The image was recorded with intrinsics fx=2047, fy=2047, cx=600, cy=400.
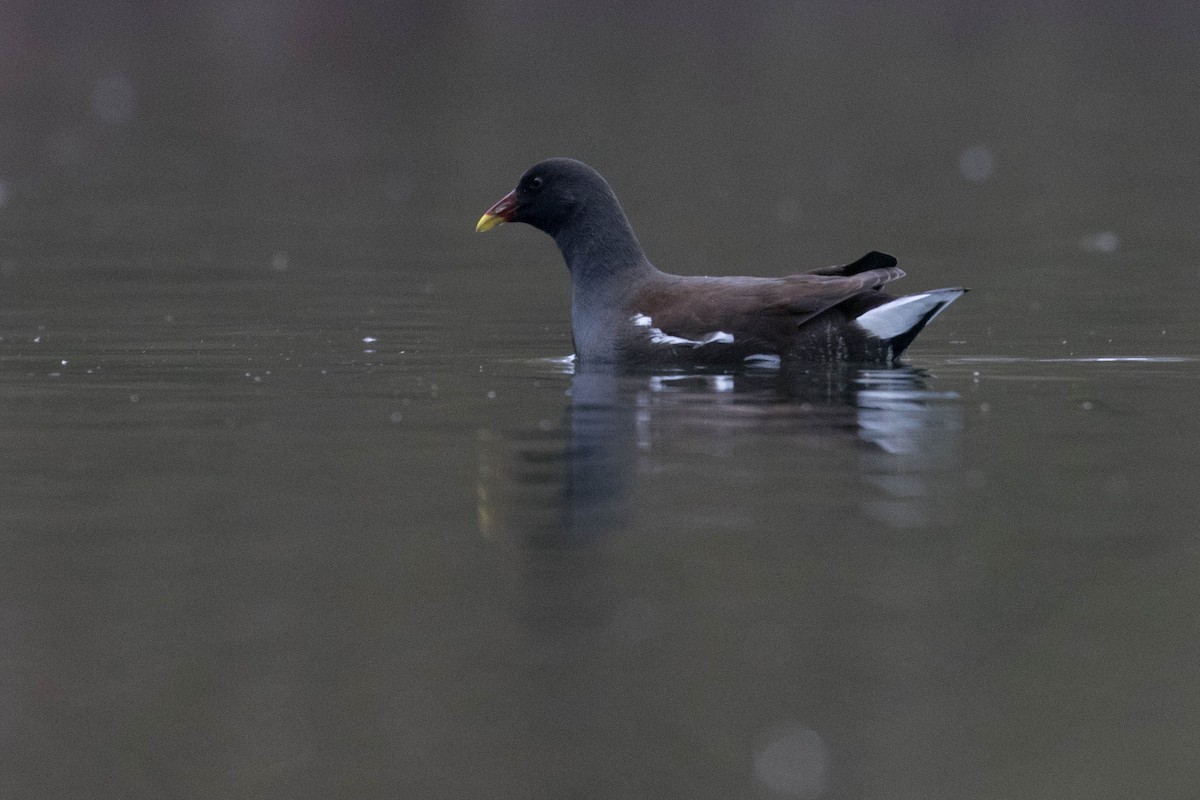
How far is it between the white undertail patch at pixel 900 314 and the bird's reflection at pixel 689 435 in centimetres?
25

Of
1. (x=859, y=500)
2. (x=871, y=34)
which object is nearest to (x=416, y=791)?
(x=859, y=500)

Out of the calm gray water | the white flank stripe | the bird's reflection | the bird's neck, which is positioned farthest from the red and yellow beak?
the bird's reflection

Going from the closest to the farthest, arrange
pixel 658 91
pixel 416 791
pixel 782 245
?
pixel 416 791 < pixel 782 245 < pixel 658 91

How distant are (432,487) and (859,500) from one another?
1.78 m

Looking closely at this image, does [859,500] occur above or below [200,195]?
below

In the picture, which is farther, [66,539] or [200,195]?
[200,195]

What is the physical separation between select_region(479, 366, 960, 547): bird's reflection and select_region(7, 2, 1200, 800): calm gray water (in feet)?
0.12

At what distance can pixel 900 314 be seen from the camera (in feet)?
37.9

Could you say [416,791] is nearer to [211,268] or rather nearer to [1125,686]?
[1125,686]

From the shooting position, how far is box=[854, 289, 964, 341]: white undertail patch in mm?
11422

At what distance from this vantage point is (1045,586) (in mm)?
6766

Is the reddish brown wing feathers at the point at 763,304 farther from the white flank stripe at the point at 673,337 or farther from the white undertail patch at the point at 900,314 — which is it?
the white undertail patch at the point at 900,314

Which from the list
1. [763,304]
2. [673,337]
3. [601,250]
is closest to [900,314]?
[763,304]

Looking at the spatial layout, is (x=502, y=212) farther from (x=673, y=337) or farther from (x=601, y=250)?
(x=673, y=337)
